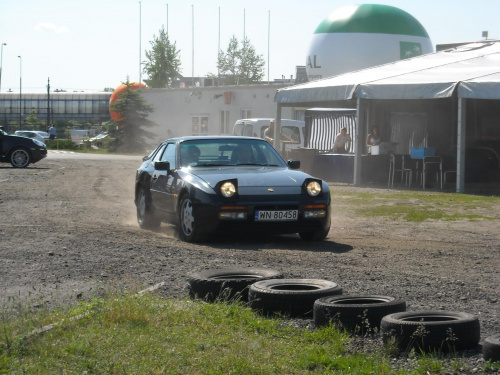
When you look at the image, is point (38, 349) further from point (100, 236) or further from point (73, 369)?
point (100, 236)

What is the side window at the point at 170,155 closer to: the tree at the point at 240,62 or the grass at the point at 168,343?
the grass at the point at 168,343

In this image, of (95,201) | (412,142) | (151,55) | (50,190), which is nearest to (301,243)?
(95,201)

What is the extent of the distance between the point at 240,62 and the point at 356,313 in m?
106

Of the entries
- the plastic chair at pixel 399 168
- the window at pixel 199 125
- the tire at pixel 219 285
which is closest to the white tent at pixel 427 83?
the plastic chair at pixel 399 168

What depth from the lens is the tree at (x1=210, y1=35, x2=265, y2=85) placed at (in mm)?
109894

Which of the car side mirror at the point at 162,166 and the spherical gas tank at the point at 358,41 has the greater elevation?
the spherical gas tank at the point at 358,41

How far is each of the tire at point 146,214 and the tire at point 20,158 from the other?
799 inches

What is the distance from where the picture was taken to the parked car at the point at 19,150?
31.5 m

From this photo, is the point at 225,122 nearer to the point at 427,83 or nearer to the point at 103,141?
the point at 103,141

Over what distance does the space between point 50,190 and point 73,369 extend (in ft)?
53.4

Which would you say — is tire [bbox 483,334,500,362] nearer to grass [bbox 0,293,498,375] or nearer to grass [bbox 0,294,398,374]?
grass [bbox 0,293,498,375]

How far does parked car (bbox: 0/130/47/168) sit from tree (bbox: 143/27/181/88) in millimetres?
78383

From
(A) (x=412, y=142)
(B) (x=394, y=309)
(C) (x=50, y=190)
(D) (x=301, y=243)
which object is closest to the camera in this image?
(B) (x=394, y=309)

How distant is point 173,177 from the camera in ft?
Answer: 37.1
